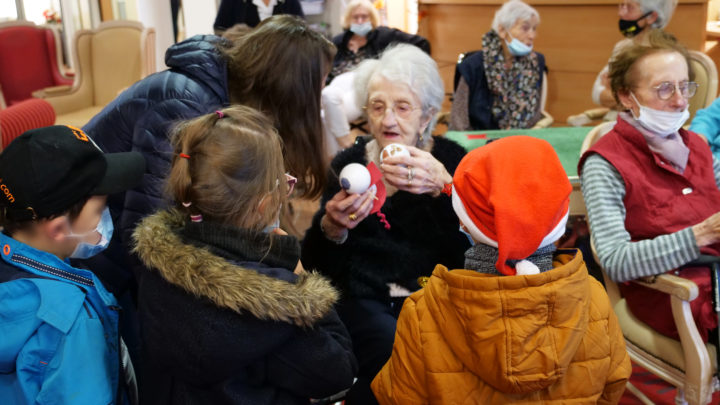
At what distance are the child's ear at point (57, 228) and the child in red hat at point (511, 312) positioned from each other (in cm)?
82

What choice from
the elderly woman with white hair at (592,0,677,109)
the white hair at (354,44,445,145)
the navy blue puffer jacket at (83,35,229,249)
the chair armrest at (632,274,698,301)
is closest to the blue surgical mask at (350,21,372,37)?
the elderly woman with white hair at (592,0,677,109)

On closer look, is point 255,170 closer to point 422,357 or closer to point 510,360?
point 422,357

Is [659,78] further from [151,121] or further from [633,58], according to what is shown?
[151,121]

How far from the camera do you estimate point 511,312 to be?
3.93ft

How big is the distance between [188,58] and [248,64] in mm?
188

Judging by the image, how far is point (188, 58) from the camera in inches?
76.2

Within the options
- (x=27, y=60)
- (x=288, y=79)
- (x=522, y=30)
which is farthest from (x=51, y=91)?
(x=288, y=79)

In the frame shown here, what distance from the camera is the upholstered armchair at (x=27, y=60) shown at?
5734 millimetres

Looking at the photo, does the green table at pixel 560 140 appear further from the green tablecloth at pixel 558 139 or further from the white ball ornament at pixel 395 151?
the white ball ornament at pixel 395 151

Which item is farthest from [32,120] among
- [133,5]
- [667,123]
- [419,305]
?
[133,5]

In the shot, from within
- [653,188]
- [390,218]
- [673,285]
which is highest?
[653,188]

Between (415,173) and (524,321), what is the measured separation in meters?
0.82

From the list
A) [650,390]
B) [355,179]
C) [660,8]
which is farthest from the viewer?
[660,8]

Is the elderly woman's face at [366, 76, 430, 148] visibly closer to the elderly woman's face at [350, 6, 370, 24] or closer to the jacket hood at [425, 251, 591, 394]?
the jacket hood at [425, 251, 591, 394]
